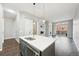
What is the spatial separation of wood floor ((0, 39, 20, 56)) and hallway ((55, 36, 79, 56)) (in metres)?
0.84

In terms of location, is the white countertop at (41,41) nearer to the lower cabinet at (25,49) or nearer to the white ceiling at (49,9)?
the lower cabinet at (25,49)

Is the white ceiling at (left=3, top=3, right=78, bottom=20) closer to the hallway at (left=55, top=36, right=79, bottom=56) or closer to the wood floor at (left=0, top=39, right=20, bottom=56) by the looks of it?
the hallway at (left=55, top=36, right=79, bottom=56)

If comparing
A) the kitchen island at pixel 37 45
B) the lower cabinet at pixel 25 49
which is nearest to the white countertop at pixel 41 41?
the kitchen island at pixel 37 45

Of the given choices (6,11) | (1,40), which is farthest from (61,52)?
(6,11)

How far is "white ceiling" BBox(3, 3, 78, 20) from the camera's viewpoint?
1.58 meters

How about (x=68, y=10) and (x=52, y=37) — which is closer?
(x=68, y=10)

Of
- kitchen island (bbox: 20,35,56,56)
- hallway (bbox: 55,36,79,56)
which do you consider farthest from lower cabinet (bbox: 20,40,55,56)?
hallway (bbox: 55,36,79,56)

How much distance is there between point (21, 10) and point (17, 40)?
64cm

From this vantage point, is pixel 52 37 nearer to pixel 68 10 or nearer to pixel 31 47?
pixel 31 47

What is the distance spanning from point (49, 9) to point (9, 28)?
934 millimetres

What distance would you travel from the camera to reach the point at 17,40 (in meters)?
1.70

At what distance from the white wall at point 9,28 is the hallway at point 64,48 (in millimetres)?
944

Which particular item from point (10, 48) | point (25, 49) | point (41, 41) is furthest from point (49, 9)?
point (10, 48)

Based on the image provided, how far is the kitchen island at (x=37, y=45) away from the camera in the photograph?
4.70 feet
